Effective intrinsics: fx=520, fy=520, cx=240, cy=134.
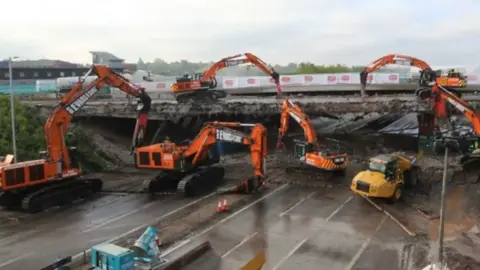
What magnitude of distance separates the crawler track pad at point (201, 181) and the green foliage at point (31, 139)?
26.0ft

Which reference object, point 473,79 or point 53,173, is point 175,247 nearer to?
point 53,173

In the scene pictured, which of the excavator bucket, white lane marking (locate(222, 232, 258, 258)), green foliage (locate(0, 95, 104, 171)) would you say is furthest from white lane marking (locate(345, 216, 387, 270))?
green foliage (locate(0, 95, 104, 171))

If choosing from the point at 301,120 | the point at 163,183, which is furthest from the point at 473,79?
the point at 163,183

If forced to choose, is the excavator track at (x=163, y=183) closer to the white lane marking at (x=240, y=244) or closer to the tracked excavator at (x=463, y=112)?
the white lane marking at (x=240, y=244)

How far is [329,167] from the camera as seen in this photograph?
2592 centimetres

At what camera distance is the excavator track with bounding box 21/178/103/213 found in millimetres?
22073

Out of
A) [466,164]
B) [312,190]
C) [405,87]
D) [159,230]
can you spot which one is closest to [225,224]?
[159,230]

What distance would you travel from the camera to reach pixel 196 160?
25.2 metres

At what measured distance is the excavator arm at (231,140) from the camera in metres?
23.8

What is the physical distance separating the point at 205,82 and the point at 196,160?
46.5ft

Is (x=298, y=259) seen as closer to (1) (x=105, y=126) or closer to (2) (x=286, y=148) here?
(2) (x=286, y=148)

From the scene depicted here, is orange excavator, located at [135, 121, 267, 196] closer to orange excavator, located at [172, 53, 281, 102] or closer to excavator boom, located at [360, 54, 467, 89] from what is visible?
orange excavator, located at [172, 53, 281, 102]

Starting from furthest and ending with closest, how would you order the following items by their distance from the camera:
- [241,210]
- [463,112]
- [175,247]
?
[463,112] < [241,210] < [175,247]

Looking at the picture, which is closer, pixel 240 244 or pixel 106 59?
pixel 240 244
